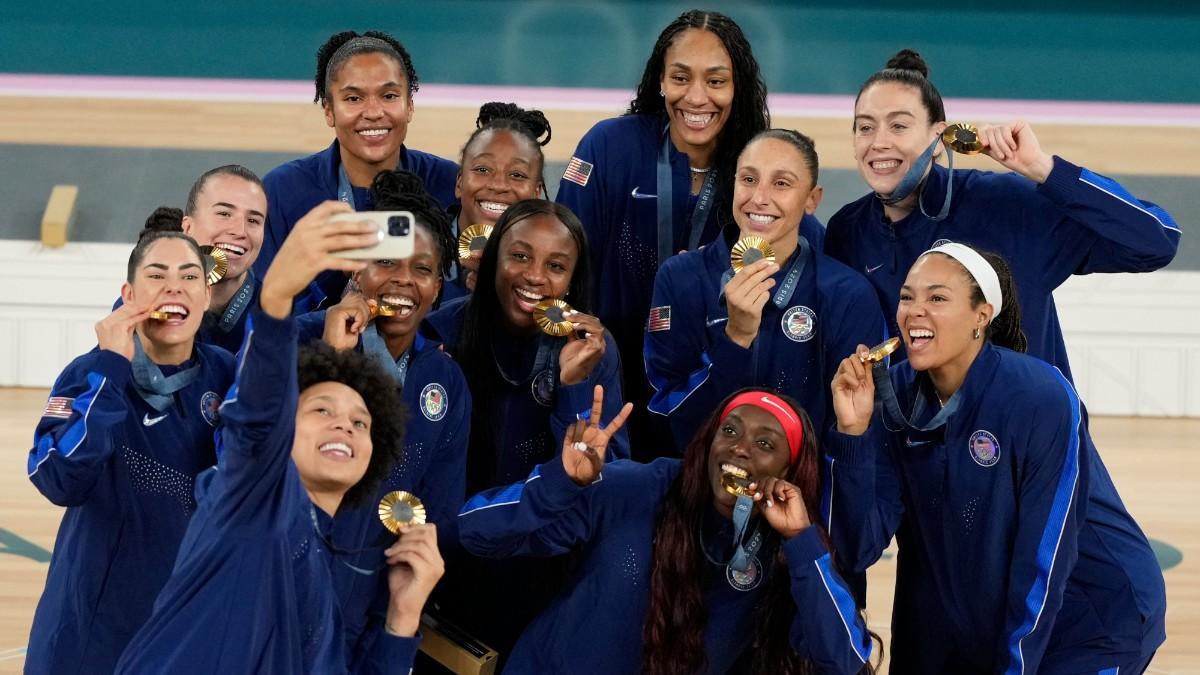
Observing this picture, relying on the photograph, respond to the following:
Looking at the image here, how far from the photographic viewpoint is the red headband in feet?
11.5

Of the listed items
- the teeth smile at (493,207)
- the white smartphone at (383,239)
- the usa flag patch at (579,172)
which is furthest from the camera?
the usa flag patch at (579,172)

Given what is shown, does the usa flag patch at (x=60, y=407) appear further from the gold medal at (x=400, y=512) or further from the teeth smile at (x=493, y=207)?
the teeth smile at (x=493, y=207)

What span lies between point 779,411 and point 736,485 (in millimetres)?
196

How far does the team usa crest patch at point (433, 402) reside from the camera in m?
3.59

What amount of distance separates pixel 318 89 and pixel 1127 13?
11389mm

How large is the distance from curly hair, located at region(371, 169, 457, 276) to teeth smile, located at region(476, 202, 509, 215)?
0.16 m

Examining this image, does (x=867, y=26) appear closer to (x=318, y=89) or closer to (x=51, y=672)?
(x=318, y=89)

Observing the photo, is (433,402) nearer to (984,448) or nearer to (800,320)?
(800,320)

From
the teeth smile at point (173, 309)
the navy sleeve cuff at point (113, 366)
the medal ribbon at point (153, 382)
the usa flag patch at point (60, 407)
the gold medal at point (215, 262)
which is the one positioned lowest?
the usa flag patch at point (60, 407)

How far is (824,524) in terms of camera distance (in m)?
3.55

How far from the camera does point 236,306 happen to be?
3736 millimetres

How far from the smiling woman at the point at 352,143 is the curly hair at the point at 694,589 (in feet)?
→ 3.93

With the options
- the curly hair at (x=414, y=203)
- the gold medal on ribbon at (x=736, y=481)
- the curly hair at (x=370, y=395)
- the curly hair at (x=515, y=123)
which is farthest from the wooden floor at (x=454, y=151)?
the curly hair at (x=370, y=395)

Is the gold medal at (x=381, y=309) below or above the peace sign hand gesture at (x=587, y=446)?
above
